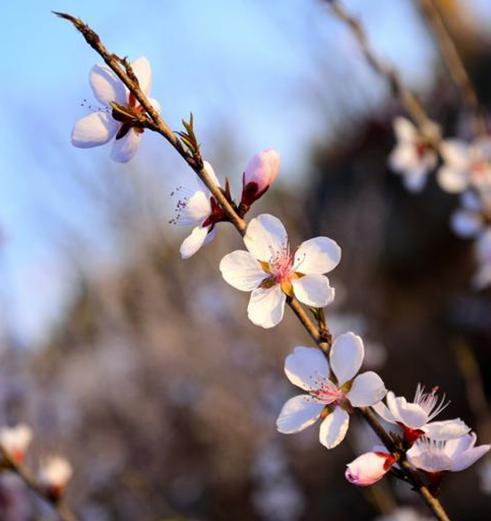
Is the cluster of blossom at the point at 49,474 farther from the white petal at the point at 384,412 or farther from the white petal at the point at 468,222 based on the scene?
the white petal at the point at 468,222

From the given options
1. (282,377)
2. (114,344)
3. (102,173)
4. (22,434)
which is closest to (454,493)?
(282,377)

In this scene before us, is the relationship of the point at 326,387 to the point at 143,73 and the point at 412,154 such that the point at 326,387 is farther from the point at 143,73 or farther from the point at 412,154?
the point at 412,154

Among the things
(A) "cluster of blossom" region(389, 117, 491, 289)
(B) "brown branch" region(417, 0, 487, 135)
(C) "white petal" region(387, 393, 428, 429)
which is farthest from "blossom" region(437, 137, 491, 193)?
(C) "white petal" region(387, 393, 428, 429)

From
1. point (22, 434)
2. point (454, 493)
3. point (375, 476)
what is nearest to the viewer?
point (375, 476)

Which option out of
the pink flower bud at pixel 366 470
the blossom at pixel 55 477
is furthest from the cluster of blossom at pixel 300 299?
the blossom at pixel 55 477

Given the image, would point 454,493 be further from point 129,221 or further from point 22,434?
point 129,221

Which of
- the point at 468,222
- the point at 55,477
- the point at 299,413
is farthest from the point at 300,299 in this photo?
the point at 468,222
